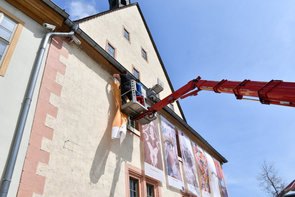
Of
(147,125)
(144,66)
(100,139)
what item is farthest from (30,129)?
(144,66)

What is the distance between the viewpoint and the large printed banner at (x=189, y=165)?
13.8 m

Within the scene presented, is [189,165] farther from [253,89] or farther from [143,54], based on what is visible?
[143,54]

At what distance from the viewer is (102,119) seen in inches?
367

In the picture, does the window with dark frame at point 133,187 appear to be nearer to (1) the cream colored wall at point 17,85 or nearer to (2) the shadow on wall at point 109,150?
(2) the shadow on wall at point 109,150

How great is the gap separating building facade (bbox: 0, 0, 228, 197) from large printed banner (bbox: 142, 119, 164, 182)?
0.03 metres

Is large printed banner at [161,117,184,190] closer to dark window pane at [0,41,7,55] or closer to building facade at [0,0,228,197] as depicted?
building facade at [0,0,228,197]

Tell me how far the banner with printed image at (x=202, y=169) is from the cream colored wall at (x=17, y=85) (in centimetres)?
1231

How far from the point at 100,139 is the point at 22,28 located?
15.5ft

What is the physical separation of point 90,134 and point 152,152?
171 inches

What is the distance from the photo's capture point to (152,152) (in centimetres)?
1169

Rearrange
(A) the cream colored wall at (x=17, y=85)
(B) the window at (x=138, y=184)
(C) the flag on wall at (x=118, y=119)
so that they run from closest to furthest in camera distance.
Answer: (A) the cream colored wall at (x=17, y=85), (C) the flag on wall at (x=118, y=119), (B) the window at (x=138, y=184)

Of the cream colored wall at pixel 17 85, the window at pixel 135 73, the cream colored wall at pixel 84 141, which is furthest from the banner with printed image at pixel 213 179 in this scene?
the cream colored wall at pixel 17 85

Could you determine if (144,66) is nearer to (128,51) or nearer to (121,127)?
(128,51)

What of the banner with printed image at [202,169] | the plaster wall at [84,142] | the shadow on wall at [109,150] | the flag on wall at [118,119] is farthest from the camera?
the banner with printed image at [202,169]
